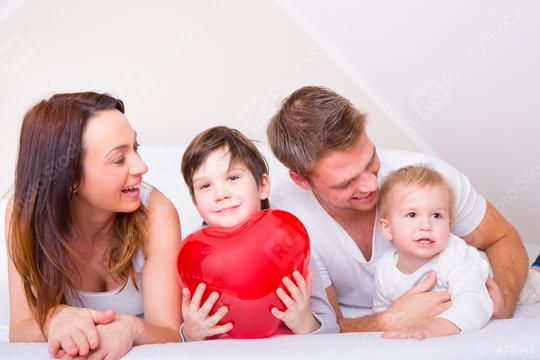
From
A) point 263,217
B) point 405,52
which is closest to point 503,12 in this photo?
point 405,52

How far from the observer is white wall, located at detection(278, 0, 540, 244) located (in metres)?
3.11

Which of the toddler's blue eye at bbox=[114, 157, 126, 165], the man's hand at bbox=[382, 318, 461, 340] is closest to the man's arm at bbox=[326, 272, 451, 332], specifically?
the man's hand at bbox=[382, 318, 461, 340]

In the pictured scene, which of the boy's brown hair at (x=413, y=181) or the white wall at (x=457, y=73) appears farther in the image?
the white wall at (x=457, y=73)

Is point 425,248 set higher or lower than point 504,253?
higher

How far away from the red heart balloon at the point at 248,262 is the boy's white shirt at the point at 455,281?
1.20 ft

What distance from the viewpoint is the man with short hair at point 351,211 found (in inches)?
75.5

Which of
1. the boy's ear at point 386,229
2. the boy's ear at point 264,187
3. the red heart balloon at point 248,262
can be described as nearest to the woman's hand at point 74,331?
the red heart balloon at point 248,262

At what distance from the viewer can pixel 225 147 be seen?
1.83m

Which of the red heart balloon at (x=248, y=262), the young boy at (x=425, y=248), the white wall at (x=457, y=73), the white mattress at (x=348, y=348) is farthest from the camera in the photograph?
the white wall at (x=457, y=73)

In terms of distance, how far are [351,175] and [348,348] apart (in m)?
0.59

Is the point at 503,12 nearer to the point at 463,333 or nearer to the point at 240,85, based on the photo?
the point at 240,85

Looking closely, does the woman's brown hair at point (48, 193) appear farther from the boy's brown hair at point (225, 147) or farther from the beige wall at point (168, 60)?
the beige wall at point (168, 60)

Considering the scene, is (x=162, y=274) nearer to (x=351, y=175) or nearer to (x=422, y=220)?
(x=351, y=175)

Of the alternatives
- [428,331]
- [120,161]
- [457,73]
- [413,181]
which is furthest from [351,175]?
[457,73]
